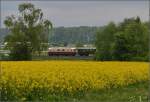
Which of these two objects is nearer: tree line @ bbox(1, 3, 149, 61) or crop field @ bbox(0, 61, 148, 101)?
crop field @ bbox(0, 61, 148, 101)

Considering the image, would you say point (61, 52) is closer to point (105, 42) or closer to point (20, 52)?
point (105, 42)

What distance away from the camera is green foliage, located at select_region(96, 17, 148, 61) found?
61834 mm

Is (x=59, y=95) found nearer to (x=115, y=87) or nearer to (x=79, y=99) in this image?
(x=79, y=99)

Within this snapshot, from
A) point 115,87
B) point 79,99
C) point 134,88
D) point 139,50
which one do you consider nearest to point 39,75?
point 79,99

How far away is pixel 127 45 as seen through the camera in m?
62.3

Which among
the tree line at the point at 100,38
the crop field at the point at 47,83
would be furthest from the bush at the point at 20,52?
the crop field at the point at 47,83

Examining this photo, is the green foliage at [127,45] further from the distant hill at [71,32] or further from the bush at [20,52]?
the bush at [20,52]

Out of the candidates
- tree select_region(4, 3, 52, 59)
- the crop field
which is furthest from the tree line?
the crop field

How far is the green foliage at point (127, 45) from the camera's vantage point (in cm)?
6183

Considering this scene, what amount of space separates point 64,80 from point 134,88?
15.2 feet

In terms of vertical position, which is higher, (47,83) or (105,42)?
(47,83)

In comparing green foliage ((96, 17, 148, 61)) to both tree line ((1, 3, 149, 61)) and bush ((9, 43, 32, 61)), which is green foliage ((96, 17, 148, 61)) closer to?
tree line ((1, 3, 149, 61))

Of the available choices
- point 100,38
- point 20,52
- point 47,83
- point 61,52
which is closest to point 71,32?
point 61,52

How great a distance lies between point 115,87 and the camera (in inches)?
739
